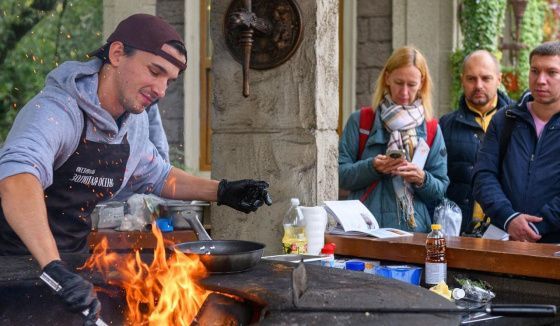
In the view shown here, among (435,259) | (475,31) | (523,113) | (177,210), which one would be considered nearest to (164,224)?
(177,210)

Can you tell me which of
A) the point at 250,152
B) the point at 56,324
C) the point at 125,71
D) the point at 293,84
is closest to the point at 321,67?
the point at 293,84

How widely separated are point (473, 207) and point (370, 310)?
3133 millimetres

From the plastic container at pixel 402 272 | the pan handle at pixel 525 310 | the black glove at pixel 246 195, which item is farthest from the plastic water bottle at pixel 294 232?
the pan handle at pixel 525 310

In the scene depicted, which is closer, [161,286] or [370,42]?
[161,286]

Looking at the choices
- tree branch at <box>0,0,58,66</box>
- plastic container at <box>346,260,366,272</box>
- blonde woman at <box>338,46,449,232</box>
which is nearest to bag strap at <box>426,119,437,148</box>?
blonde woman at <box>338,46,449,232</box>

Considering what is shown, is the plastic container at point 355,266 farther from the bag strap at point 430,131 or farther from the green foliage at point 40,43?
the green foliage at point 40,43

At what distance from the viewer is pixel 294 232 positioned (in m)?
4.23

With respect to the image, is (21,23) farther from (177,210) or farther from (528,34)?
(528,34)

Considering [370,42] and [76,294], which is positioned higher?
[370,42]

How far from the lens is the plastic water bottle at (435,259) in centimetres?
383

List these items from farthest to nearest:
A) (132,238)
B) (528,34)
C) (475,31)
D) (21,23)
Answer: (528,34)
(21,23)
(475,31)
(132,238)

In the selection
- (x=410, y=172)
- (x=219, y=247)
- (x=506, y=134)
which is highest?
(x=506, y=134)

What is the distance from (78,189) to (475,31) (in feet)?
17.9

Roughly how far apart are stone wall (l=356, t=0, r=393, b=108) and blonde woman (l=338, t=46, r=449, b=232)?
9.83 ft
